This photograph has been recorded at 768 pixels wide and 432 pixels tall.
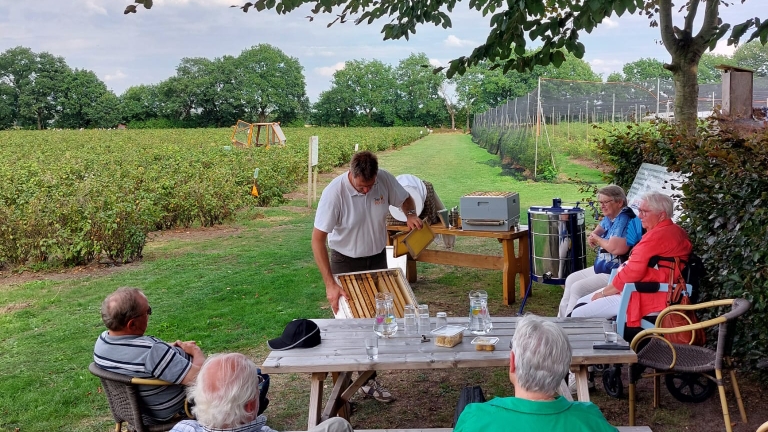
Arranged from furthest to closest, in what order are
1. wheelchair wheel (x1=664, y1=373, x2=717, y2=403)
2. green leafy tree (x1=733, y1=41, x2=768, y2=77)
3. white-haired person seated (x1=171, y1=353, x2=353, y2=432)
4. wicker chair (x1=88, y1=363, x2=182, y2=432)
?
green leafy tree (x1=733, y1=41, x2=768, y2=77), wheelchair wheel (x1=664, y1=373, x2=717, y2=403), wicker chair (x1=88, y1=363, x2=182, y2=432), white-haired person seated (x1=171, y1=353, x2=353, y2=432)

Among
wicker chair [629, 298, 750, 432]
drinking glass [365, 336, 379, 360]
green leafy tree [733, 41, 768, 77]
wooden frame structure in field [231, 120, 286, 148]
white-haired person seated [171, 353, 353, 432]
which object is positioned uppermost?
green leafy tree [733, 41, 768, 77]

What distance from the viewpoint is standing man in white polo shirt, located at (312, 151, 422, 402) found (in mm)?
4680

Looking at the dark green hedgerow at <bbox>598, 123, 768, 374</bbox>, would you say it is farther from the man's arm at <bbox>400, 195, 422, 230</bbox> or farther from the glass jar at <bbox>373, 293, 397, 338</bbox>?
the glass jar at <bbox>373, 293, 397, 338</bbox>

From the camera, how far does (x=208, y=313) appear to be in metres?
7.19

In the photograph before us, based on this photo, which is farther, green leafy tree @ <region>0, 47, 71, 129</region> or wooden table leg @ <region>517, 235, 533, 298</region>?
green leafy tree @ <region>0, 47, 71, 129</region>

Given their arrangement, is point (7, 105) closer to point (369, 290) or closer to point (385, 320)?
point (369, 290)

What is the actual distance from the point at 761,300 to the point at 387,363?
2.26m

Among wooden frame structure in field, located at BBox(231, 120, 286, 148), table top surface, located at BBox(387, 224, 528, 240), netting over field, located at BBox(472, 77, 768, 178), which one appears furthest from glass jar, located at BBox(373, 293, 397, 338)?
wooden frame structure in field, located at BBox(231, 120, 286, 148)

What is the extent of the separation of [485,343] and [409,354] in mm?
379

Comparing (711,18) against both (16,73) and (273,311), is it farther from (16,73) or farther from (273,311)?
(16,73)

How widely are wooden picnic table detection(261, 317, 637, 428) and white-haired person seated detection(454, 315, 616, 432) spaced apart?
102 cm

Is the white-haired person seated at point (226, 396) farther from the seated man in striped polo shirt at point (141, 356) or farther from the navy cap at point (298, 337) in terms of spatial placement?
the navy cap at point (298, 337)

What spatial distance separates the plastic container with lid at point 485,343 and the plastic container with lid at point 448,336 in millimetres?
80

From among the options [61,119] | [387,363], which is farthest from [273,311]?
[61,119]
